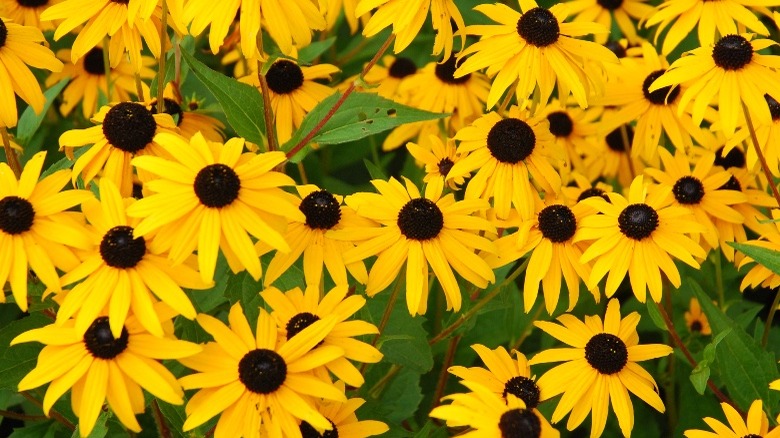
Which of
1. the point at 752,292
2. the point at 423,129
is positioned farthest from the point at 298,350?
the point at 752,292

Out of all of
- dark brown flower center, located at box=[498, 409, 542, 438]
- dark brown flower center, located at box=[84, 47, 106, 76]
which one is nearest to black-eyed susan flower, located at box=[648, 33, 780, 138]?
dark brown flower center, located at box=[498, 409, 542, 438]

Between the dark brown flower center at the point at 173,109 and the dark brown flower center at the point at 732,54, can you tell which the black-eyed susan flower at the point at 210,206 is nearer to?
the dark brown flower center at the point at 173,109

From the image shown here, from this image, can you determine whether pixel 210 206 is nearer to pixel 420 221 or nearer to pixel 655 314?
pixel 420 221

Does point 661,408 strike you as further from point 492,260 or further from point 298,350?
point 298,350

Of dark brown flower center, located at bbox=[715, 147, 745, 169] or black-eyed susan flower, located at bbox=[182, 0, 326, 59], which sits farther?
dark brown flower center, located at bbox=[715, 147, 745, 169]

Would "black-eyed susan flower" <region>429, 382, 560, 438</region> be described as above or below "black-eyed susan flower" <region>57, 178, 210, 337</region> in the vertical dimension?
above

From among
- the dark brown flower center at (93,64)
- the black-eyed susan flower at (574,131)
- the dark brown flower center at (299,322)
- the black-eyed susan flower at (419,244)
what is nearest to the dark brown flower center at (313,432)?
the dark brown flower center at (299,322)

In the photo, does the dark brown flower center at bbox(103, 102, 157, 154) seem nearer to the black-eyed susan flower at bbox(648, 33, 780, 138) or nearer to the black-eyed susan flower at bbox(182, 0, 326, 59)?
the black-eyed susan flower at bbox(182, 0, 326, 59)
